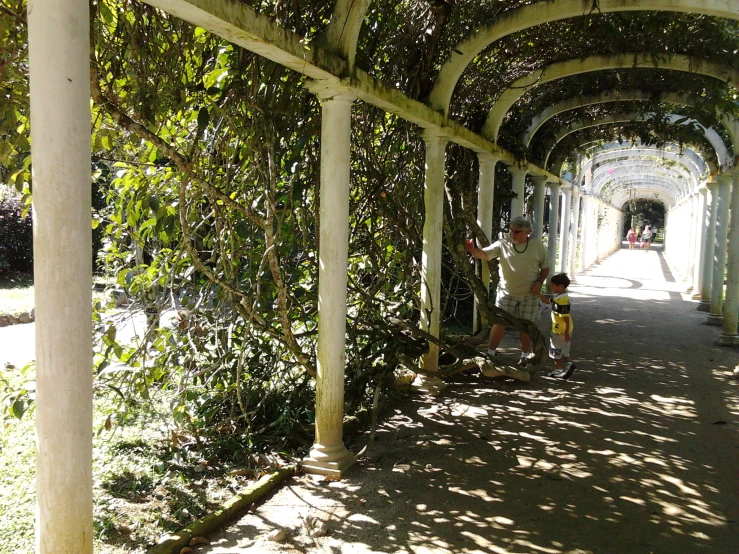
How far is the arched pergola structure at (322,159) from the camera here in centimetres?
223

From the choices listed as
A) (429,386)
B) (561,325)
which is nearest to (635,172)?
(561,325)

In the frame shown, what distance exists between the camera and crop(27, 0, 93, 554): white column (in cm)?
220

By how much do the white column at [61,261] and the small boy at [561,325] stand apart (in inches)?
207

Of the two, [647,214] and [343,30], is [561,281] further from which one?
[647,214]

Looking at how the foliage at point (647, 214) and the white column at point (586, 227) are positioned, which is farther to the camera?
the foliage at point (647, 214)

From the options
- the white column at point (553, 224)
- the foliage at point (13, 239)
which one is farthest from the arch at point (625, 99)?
the foliage at point (13, 239)

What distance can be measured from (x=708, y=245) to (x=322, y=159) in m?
10.6

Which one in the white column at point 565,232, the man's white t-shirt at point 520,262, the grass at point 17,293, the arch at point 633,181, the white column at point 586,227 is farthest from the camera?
the arch at point 633,181

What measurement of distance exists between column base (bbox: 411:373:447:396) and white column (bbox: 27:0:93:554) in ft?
13.4

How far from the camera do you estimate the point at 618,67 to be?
7152 mm

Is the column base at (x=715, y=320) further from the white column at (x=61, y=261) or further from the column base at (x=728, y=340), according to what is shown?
the white column at (x=61, y=261)

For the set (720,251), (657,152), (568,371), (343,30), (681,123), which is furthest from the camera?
(657,152)

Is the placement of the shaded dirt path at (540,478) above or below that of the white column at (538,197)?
below

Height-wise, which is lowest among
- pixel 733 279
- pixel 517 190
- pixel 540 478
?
pixel 540 478
